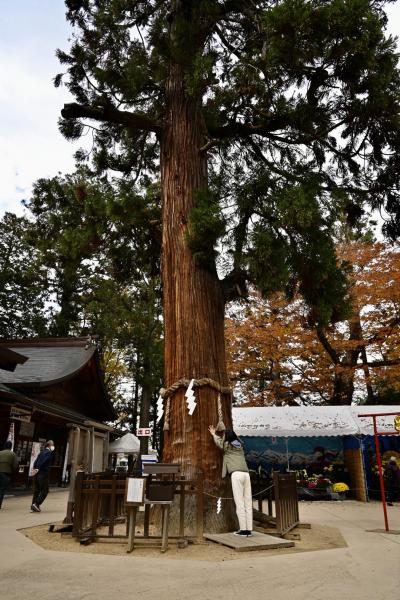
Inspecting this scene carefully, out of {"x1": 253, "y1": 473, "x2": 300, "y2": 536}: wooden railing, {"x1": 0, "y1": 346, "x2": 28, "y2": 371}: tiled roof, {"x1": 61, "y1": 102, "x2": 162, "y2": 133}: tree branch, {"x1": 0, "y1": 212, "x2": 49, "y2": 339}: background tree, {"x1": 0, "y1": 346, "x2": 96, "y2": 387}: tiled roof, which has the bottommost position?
{"x1": 253, "y1": 473, "x2": 300, "y2": 536}: wooden railing

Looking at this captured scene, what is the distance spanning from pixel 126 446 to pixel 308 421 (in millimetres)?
7883

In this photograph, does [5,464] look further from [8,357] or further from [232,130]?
[232,130]

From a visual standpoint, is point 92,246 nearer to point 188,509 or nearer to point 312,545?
point 188,509

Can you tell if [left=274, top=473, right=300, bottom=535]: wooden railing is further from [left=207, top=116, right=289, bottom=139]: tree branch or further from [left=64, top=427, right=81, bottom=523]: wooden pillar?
[left=207, top=116, right=289, bottom=139]: tree branch

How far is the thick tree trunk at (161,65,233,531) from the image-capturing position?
19.9 ft

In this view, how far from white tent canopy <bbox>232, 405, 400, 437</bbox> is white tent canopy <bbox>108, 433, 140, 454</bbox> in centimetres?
544

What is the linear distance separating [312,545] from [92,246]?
6.55 meters

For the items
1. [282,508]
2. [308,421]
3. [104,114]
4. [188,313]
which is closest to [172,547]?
[282,508]

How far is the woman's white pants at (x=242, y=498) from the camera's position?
561 cm

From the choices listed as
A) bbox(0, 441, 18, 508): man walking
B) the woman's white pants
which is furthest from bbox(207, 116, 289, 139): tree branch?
bbox(0, 441, 18, 508): man walking

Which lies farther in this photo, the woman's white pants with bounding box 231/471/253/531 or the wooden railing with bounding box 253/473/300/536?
the wooden railing with bounding box 253/473/300/536

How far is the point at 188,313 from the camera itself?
6719mm

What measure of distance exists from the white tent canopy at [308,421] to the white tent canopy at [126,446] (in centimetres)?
544

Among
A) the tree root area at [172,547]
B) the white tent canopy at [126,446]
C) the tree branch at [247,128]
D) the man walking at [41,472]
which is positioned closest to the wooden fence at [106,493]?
the tree root area at [172,547]
